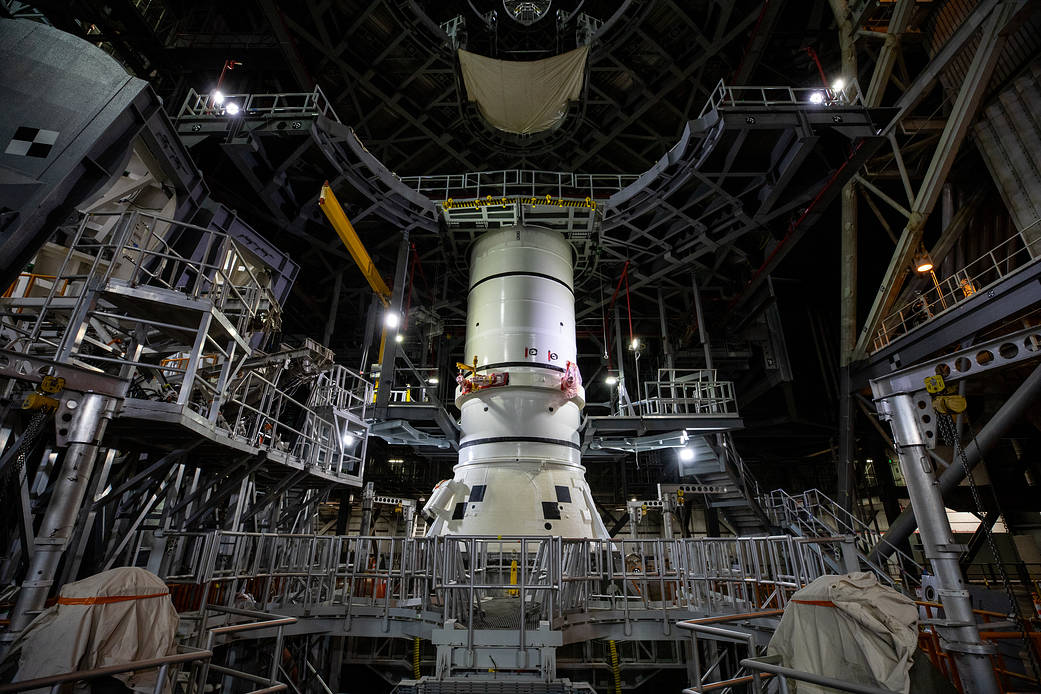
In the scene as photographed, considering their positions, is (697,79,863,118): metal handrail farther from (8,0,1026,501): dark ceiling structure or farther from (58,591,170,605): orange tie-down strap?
(58,591,170,605): orange tie-down strap

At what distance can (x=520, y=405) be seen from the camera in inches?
543

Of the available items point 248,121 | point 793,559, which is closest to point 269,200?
point 248,121

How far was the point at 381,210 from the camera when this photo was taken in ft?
57.0

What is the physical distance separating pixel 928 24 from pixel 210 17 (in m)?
29.2

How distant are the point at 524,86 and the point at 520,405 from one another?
14185 millimetres

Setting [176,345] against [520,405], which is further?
[520,405]

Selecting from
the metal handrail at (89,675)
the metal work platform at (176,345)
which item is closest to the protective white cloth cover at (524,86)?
the metal work platform at (176,345)

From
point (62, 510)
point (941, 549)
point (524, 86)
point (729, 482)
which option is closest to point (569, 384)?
point (941, 549)

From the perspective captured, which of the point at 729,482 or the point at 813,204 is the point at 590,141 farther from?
the point at 729,482

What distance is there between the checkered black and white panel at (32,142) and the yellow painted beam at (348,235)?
816 cm

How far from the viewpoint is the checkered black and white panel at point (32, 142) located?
21.8 feet

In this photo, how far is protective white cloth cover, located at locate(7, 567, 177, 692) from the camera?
385 centimetres

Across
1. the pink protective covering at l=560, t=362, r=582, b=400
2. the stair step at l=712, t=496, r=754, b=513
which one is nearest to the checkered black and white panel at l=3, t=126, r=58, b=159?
the pink protective covering at l=560, t=362, r=582, b=400

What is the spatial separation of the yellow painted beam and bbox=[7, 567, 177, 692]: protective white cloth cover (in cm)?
1275
